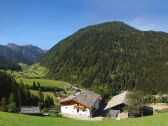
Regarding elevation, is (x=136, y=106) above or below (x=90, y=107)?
above

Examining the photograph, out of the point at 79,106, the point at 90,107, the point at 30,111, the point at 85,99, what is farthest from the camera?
the point at 85,99

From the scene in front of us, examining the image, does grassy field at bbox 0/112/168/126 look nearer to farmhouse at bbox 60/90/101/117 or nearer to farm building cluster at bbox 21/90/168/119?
farm building cluster at bbox 21/90/168/119

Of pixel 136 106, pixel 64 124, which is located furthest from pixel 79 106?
pixel 64 124

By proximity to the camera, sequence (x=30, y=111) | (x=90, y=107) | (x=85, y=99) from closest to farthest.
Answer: (x=30, y=111) < (x=90, y=107) < (x=85, y=99)

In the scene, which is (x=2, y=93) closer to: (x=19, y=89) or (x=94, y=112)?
(x=19, y=89)

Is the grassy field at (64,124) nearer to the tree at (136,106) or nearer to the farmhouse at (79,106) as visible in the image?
the tree at (136,106)

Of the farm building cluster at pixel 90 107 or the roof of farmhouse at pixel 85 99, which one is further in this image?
the roof of farmhouse at pixel 85 99

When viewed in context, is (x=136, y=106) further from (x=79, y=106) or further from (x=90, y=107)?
(x=79, y=106)

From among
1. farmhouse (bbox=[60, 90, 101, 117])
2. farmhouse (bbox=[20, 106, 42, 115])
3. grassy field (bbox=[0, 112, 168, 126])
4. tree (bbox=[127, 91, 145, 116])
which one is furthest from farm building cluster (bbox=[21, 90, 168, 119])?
grassy field (bbox=[0, 112, 168, 126])

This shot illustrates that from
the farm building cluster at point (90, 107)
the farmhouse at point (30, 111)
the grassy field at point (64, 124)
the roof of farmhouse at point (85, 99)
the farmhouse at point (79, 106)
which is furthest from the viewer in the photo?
the roof of farmhouse at point (85, 99)

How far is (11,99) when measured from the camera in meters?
97.2

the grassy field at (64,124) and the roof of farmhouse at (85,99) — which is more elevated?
the roof of farmhouse at (85,99)

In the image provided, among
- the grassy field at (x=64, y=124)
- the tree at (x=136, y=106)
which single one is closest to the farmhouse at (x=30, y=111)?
the tree at (x=136, y=106)

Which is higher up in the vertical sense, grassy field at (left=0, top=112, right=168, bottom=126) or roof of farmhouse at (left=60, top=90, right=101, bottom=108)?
roof of farmhouse at (left=60, top=90, right=101, bottom=108)
